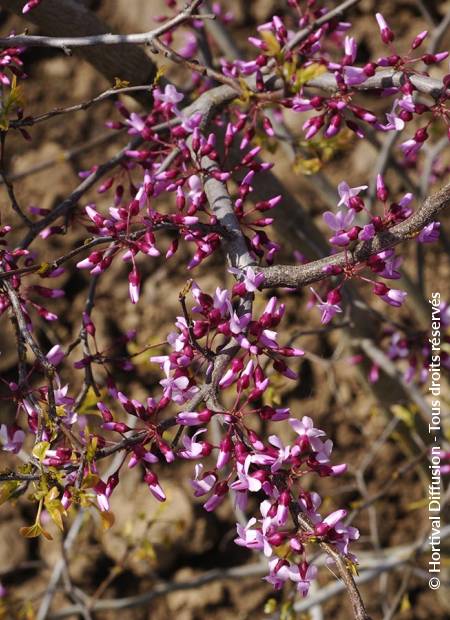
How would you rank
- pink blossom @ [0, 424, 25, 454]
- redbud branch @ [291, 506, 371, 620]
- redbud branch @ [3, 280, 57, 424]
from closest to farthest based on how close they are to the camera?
redbud branch @ [291, 506, 371, 620] < redbud branch @ [3, 280, 57, 424] < pink blossom @ [0, 424, 25, 454]

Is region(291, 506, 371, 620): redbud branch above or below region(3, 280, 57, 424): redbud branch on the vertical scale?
below

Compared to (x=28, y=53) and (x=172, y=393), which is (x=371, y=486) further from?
(x=28, y=53)

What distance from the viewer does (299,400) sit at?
4621 mm

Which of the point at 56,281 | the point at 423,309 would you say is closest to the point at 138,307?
the point at 56,281

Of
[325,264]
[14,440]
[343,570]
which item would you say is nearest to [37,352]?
[14,440]

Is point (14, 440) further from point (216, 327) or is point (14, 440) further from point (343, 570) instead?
point (343, 570)

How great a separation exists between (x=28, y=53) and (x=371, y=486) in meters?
3.90

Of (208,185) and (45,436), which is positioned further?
(208,185)

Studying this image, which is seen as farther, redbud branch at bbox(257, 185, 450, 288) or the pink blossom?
the pink blossom

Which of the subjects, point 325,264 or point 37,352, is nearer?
point 37,352

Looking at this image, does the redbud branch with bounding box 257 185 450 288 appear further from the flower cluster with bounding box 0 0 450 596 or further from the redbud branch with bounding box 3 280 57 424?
the redbud branch with bounding box 3 280 57 424

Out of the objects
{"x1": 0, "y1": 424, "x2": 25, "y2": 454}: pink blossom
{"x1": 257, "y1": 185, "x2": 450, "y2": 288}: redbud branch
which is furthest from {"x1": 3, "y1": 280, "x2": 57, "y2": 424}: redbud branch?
{"x1": 257, "y1": 185, "x2": 450, "y2": 288}: redbud branch

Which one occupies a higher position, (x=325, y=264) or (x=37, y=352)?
(x=37, y=352)

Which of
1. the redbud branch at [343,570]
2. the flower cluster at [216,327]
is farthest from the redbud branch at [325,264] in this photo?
the redbud branch at [343,570]
